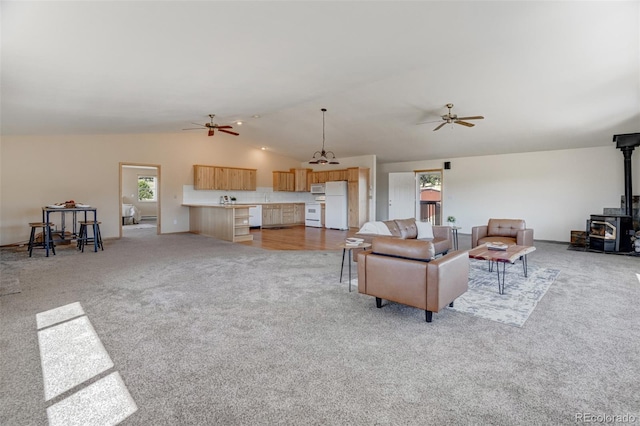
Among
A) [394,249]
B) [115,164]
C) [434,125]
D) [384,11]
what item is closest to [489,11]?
[384,11]

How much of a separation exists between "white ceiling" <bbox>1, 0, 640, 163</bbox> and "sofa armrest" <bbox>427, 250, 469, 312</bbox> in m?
2.11

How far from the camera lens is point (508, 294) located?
11.4 ft

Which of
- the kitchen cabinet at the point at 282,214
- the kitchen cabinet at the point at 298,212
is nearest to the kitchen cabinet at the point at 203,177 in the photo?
the kitchen cabinet at the point at 282,214

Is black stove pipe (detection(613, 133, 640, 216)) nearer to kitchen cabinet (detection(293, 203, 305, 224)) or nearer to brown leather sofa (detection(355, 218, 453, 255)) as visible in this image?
brown leather sofa (detection(355, 218, 453, 255))

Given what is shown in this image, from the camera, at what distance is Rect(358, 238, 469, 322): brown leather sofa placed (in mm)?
2648

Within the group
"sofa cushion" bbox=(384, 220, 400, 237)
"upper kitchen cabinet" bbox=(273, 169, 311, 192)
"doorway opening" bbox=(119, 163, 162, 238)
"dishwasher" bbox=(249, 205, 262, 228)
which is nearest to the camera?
"sofa cushion" bbox=(384, 220, 400, 237)

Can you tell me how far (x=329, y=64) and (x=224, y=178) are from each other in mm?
6839

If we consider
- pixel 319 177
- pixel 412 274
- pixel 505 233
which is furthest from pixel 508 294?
pixel 319 177

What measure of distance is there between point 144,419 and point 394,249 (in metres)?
2.19

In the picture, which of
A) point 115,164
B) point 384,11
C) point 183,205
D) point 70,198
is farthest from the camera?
point 183,205

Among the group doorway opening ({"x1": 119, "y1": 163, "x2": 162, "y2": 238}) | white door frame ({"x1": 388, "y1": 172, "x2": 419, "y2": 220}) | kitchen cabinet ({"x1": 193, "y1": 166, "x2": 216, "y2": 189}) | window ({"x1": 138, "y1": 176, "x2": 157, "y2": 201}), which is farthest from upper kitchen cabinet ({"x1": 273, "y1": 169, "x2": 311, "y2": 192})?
window ({"x1": 138, "y1": 176, "x2": 157, "y2": 201})

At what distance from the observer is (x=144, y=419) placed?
155 cm

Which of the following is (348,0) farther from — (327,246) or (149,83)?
(327,246)

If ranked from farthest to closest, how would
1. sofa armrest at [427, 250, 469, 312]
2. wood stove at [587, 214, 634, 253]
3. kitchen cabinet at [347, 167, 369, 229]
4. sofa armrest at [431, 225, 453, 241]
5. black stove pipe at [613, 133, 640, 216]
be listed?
kitchen cabinet at [347, 167, 369, 229] → black stove pipe at [613, 133, 640, 216] → wood stove at [587, 214, 634, 253] → sofa armrest at [431, 225, 453, 241] → sofa armrest at [427, 250, 469, 312]
